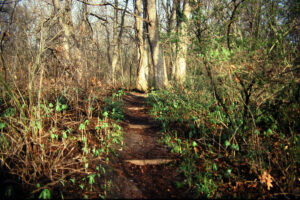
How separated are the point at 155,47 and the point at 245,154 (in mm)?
7719

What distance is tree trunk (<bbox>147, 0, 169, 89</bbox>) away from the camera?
10.2 m

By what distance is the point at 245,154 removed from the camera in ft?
12.8

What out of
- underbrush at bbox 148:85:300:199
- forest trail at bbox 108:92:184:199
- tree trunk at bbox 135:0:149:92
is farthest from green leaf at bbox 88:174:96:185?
tree trunk at bbox 135:0:149:92

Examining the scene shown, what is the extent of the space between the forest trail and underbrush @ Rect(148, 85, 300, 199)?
0.26m

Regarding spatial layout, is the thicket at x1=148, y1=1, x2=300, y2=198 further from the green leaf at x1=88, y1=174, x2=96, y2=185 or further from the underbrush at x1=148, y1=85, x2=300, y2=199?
the green leaf at x1=88, y1=174, x2=96, y2=185

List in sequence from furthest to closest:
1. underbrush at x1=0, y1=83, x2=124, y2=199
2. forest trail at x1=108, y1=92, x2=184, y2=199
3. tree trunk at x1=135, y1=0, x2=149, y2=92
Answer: tree trunk at x1=135, y1=0, x2=149, y2=92, forest trail at x1=108, y1=92, x2=184, y2=199, underbrush at x1=0, y1=83, x2=124, y2=199

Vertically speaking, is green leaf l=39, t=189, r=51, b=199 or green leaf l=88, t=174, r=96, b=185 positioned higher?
green leaf l=39, t=189, r=51, b=199

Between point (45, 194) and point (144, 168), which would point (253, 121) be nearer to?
point (144, 168)

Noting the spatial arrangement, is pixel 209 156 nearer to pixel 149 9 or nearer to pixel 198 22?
pixel 198 22

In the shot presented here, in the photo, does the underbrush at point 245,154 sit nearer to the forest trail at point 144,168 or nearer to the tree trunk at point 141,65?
the forest trail at point 144,168

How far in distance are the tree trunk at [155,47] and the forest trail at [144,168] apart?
15.2ft

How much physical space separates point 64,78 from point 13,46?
186 centimetres

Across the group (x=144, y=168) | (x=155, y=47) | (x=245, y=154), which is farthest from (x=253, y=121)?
(x=155, y=47)

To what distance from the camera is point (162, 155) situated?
4.54 m
